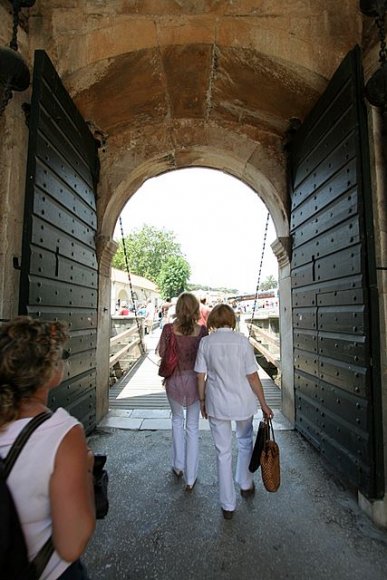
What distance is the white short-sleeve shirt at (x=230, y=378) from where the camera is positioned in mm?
2279

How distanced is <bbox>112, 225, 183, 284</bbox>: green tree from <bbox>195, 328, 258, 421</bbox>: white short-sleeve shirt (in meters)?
43.4

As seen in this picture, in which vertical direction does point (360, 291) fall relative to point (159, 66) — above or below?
below

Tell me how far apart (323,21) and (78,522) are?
4004 millimetres

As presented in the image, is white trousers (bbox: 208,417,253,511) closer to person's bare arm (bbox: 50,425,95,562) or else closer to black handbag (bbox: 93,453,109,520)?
black handbag (bbox: 93,453,109,520)

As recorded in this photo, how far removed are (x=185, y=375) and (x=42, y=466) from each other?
75.1 inches

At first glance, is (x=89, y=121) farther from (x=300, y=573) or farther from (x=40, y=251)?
(x=300, y=573)

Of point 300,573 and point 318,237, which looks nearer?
point 300,573

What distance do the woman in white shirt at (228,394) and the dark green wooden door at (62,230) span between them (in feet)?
4.10

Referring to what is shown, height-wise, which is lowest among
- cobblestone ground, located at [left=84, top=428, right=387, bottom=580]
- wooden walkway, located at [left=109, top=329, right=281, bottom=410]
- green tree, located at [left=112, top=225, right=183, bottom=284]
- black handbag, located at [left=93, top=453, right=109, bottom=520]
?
cobblestone ground, located at [left=84, top=428, right=387, bottom=580]

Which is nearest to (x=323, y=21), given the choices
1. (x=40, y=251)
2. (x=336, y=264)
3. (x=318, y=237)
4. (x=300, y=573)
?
(x=318, y=237)

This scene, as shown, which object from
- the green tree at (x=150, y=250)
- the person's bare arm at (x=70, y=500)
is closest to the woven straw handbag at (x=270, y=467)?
the person's bare arm at (x=70, y=500)

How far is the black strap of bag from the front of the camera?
0.82m

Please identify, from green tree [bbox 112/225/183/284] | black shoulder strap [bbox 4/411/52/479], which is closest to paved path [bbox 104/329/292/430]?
black shoulder strap [bbox 4/411/52/479]

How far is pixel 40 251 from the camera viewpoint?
7.52 feet
